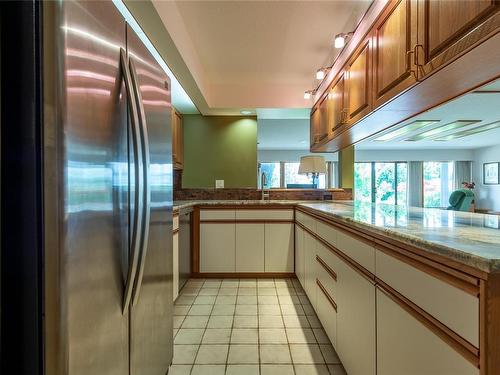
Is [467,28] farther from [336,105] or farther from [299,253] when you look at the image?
[299,253]

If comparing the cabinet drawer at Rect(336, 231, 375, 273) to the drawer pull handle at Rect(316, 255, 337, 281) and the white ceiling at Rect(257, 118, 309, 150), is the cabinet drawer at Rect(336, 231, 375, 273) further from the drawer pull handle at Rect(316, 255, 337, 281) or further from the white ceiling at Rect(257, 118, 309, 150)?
the white ceiling at Rect(257, 118, 309, 150)

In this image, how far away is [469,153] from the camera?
8641 millimetres

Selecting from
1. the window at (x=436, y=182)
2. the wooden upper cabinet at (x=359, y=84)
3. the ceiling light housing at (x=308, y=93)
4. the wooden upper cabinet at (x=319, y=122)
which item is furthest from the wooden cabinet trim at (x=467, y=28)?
the window at (x=436, y=182)

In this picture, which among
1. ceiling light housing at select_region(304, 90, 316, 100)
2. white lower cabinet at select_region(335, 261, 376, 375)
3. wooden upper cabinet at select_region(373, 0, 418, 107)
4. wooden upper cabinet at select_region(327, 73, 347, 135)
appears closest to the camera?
white lower cabinet at select_region(335, 261, 376, 375)

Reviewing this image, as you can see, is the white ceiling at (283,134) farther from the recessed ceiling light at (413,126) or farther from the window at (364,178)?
the recessed ceiling light at (413,126)

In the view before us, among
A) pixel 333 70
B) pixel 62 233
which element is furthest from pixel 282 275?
pixel 62 233

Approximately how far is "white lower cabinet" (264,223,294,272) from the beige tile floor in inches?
13.1

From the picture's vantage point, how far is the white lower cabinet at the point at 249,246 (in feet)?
11.0

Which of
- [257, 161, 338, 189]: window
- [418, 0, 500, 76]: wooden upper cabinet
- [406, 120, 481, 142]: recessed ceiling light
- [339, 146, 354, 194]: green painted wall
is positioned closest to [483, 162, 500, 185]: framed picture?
[257, 161, 338, 189]: window

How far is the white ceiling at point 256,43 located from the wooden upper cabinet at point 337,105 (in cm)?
36

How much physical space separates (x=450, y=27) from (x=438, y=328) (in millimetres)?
1126

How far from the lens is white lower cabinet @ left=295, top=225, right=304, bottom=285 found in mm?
2855

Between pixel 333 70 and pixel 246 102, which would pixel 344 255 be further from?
pixel 246 102

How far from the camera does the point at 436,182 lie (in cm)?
899
